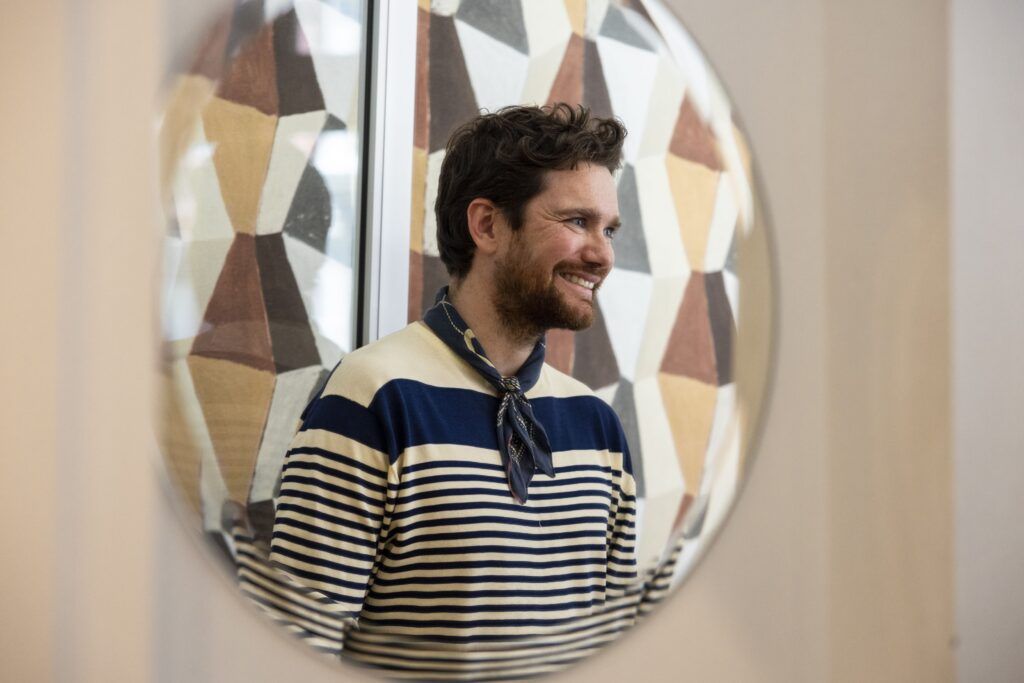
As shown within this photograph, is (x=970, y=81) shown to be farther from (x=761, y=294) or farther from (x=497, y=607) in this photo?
(x=497, y=607)

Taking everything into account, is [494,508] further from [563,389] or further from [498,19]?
[498,19]

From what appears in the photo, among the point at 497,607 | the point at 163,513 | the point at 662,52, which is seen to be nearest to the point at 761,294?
the point at 662,52

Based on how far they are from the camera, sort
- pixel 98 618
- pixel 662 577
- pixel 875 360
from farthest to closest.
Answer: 1. pixel 875 360
2. pixel 662 577
3. pixel 98 618

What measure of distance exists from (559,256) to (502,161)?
0.07m

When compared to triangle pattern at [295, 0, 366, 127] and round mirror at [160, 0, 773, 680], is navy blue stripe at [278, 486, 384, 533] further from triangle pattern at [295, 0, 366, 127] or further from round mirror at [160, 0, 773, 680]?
triangle pattern at [295, 0, 366, 127]

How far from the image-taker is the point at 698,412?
70cm

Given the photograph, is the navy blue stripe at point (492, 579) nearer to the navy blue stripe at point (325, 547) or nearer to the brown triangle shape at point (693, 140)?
the navy blue stripe at point (325, 547)

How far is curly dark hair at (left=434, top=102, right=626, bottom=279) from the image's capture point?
2.02ft

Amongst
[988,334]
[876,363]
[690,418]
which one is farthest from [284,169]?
[988,334]

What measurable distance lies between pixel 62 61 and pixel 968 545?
771mm

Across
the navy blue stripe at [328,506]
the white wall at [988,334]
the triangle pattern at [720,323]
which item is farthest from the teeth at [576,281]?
the white wall at [988,334]

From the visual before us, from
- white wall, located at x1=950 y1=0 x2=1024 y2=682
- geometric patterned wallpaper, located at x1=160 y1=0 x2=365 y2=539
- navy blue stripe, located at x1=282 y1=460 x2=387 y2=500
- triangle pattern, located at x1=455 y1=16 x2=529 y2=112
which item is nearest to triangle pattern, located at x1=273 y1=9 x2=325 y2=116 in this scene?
geometric patterned wallpaper, located at x1=160 y1=0 x2=365 y2=539

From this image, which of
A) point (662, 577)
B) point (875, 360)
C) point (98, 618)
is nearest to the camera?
point (98, 618)

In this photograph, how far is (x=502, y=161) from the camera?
0.63 m
